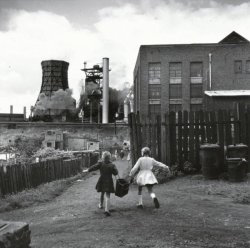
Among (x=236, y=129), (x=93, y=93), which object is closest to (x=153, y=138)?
(x=236, y=129)

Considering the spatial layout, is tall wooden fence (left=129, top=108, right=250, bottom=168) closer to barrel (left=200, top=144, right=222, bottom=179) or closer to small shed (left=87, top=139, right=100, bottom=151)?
barrel (left=200, top=144, right=222, bottom=179)

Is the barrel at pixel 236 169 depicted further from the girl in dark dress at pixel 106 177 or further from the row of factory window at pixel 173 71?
the row of factory window at pixel 173 71

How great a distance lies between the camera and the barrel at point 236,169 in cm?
1155

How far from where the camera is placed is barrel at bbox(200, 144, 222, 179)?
1215 centimetres

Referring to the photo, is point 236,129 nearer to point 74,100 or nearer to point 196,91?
point 196,91

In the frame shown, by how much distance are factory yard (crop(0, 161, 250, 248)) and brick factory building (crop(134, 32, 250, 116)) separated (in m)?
34.7

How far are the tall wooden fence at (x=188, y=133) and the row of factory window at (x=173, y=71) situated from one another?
3256cm

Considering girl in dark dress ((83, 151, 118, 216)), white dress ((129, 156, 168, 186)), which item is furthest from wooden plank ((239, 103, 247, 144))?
girl in dark dress ((83, 151, 118, 216))

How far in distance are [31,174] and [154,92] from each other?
32920 mm

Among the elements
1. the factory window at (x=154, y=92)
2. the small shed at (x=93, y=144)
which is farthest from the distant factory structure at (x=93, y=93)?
the factory window at (x=154, y=92)

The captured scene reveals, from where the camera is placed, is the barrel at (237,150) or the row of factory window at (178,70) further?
the row of factory window at (178,70)

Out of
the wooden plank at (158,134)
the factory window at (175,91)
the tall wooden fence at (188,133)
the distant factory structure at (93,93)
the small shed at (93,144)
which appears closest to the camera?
the tall wooden fence at (188,133)

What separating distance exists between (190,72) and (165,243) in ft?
135

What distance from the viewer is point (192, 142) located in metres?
13.3
